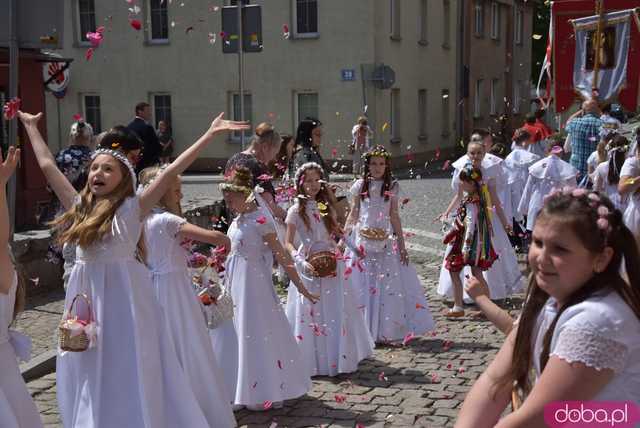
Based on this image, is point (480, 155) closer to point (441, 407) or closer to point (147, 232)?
point (441, 407)

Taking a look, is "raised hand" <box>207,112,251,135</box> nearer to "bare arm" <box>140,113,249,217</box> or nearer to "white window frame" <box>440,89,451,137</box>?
"bare arm" <box>140,113,249,217</box>

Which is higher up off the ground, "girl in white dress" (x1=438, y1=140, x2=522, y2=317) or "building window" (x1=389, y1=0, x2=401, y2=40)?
"building window" (x1=389, y1=0, x2=401, y2=40)

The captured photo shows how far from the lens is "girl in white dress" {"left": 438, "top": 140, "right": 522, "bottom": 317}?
30.3 feet

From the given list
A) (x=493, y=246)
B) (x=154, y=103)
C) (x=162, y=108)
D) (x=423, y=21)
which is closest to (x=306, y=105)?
(x=162, y=108)

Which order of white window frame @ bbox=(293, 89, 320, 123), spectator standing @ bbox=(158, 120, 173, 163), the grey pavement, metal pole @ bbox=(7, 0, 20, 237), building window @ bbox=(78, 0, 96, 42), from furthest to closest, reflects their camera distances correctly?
1. building window @ bbox=(78, 0, 96, 42)
2. white window frame @ bbox=(293, 89, 320, 123)
3. spectator standing @ bbox=(158, 120, 173, 163)
4. metal pole @ bbox=(7, 0, 20, 237)
5. the grey pavement

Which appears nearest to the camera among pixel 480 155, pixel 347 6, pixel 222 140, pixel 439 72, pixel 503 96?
pixel 480 155

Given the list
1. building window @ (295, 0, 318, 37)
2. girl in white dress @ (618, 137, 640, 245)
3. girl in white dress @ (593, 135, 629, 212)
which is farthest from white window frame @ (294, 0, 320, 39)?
girl in white dress @ (618, 137, 640, 245)

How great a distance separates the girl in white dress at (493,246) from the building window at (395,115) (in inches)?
697

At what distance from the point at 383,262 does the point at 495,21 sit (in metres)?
31.6

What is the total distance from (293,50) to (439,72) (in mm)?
7631

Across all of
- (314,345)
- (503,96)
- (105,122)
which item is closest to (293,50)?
(105,122)

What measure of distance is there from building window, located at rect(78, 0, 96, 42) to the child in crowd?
62.7ft

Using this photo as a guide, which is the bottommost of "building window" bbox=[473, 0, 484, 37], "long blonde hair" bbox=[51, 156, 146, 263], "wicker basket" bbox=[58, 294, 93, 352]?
"wicker basket" bbox=[58, 294, 93, 352]

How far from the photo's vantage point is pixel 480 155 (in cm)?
927
